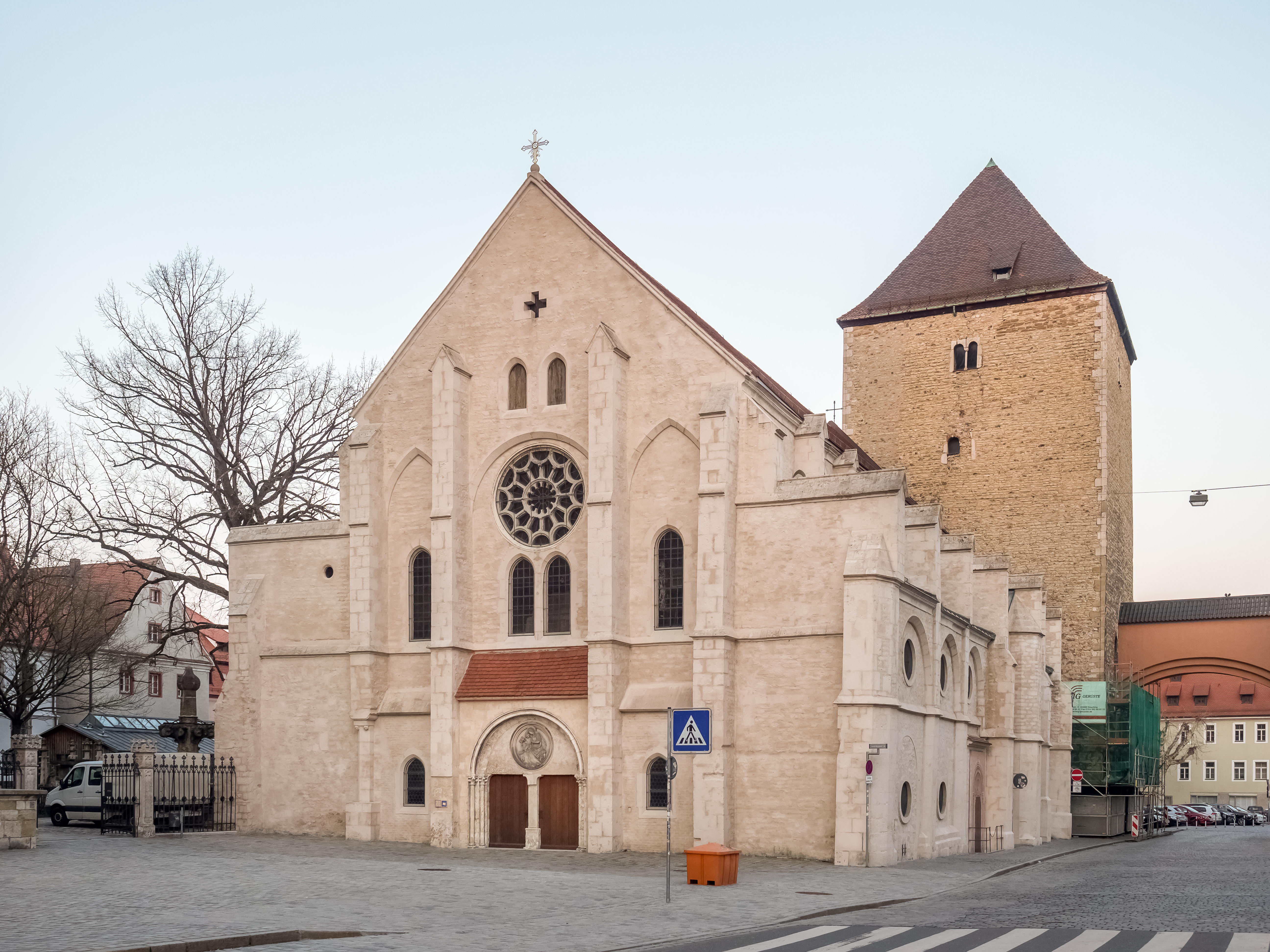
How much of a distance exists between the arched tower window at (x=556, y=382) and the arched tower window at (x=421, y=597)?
4748 mm

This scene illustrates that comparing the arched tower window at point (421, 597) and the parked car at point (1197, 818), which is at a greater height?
the arched tower window at point (421, 597)

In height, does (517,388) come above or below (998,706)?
above

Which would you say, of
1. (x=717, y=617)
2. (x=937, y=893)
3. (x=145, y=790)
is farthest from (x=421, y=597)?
(x=937, y=893)

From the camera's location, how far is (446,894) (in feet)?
60.4

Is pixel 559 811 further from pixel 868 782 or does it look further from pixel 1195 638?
pixel 1195 638

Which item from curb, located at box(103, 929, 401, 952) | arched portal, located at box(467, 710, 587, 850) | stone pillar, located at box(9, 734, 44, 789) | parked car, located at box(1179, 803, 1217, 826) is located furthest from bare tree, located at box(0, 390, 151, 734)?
parked car, located at box(1179, 803, 1217, 826)

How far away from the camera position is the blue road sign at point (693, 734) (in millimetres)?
17172

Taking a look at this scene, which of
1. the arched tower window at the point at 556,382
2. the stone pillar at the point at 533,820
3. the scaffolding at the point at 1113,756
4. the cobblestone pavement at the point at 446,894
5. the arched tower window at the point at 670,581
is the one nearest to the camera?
the cobblestone pavement at the point at 446,894

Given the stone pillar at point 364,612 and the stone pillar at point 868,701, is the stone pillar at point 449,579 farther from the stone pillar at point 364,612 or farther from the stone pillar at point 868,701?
the stone pillar at point 868,701

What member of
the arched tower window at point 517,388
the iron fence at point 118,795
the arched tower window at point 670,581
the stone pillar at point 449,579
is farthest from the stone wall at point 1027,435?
the iron fence at point 118,795

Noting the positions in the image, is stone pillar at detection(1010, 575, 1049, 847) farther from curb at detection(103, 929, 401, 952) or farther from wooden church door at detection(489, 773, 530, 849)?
curb at detection(103, 929, 401, 952)

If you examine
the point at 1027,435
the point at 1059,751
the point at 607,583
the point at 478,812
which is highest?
the point at 1027,435

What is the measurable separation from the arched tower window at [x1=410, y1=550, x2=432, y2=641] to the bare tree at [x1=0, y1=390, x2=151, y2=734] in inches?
485

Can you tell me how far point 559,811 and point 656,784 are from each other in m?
2.41
